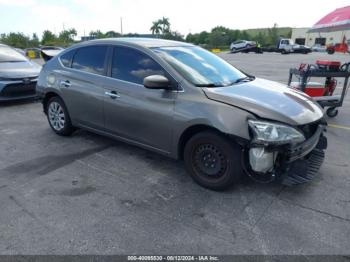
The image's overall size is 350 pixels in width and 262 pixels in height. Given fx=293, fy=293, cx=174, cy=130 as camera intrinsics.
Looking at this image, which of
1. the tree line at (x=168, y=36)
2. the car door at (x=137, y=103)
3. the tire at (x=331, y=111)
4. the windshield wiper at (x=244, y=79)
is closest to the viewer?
the car door at (x=137, y=103)

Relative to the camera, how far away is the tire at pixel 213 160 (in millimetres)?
3123

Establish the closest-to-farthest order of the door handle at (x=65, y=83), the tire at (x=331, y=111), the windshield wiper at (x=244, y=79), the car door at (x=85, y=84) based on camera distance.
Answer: the windshield wiper at (x=244, y=79)
the car door at (x=85, y=84)
the door handle at (x=65, y=83)
the tire at (x=331, y=111)

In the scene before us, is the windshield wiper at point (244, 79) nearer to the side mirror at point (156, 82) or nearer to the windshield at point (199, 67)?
the windshield at point (199, 67)

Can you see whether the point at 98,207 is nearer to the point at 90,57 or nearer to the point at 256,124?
the point at 256,124

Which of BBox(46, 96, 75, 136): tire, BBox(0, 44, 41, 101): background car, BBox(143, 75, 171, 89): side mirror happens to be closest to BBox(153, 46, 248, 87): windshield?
BBox(143, 75, 171, 89): side mirror

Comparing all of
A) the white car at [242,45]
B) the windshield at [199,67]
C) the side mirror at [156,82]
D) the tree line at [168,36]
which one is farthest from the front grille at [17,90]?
the tree line at [168,36]

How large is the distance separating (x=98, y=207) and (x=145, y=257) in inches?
35.7

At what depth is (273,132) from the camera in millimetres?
2943

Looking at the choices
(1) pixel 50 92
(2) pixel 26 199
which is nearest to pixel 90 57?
(1) pixel 50 92

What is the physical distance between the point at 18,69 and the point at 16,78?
510 millimetres

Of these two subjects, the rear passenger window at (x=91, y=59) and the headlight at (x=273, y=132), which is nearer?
the headlight at (x=273, y=132)

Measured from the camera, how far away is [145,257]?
238 centimetres

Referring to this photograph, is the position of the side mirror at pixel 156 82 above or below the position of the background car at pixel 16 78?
above

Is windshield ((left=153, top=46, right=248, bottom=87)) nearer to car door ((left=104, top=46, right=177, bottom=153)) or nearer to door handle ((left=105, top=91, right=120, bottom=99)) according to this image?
car door ((left=104, top=46, right=177, bottom=153))
